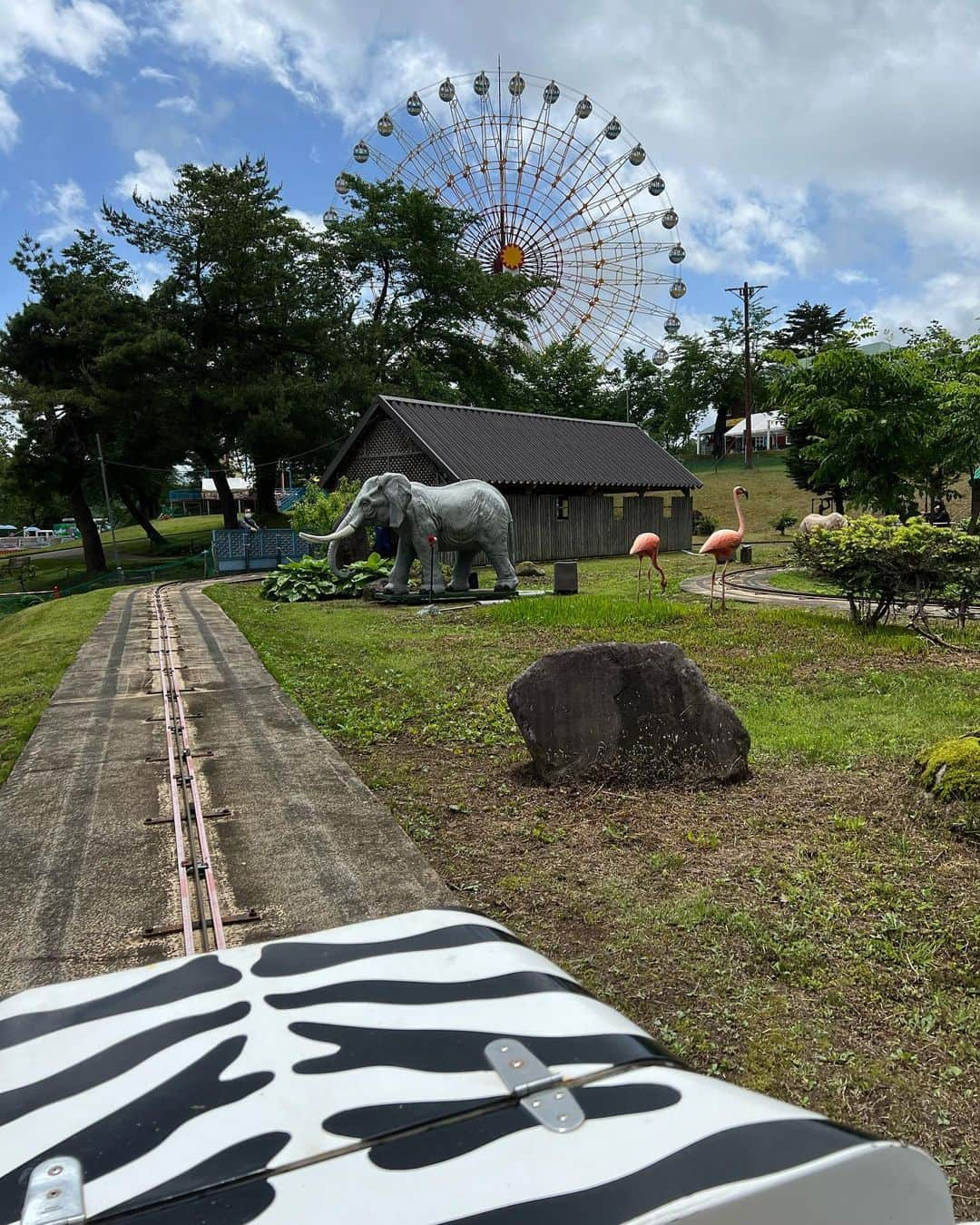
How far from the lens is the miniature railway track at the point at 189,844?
351 cm

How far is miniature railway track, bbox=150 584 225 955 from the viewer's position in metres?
3.51

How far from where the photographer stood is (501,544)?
55.2 feet

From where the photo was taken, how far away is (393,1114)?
1.36 meters

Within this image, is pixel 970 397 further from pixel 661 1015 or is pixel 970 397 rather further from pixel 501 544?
pixel 661 1015

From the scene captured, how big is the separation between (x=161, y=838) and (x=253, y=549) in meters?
24.7

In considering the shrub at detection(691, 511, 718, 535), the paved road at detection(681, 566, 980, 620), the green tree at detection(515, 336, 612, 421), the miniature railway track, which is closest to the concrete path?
the miniature railway track

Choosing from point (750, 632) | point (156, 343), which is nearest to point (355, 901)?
point (750, 632)

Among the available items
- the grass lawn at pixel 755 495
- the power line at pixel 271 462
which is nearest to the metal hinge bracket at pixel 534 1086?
the power line at pixel 271 462

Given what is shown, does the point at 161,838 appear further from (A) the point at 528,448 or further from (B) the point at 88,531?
(B) the point at 88,531

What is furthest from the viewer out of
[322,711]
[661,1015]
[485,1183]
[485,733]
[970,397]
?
[970,397]

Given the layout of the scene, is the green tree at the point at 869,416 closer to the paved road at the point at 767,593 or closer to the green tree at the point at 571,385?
the paved road at the point at 767,593

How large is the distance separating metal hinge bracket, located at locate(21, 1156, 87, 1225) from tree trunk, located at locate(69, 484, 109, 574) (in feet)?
123

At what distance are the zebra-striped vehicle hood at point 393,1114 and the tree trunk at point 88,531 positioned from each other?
37316mm

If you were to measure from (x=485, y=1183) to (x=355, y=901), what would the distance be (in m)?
Answer: 2.69
